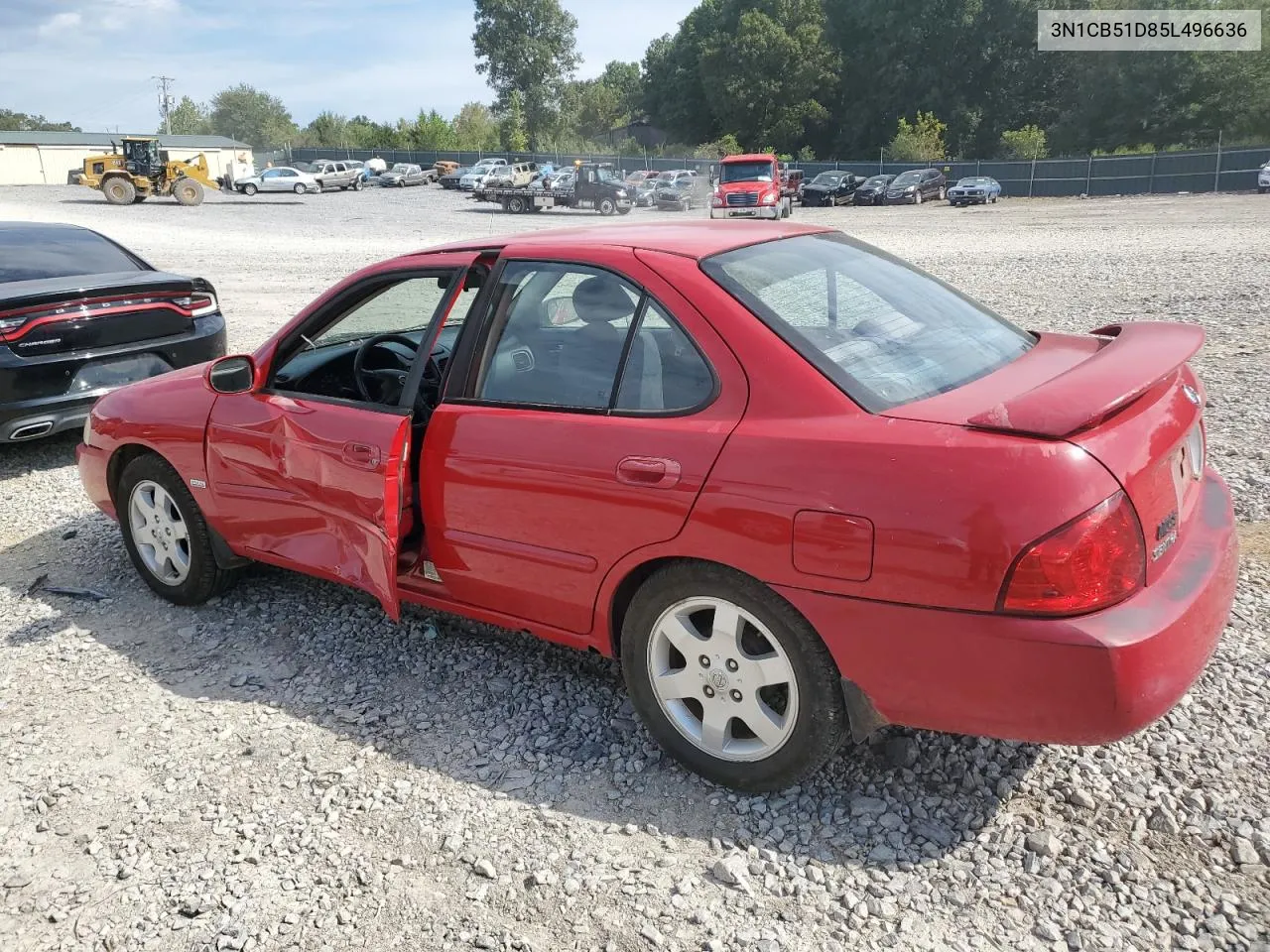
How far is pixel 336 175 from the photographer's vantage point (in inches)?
2012

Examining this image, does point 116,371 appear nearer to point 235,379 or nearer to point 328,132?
point 235,379

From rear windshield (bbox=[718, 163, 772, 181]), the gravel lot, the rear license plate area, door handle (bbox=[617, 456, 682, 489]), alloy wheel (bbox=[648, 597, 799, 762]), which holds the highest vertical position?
rear windshield (bbox=[718, 163, 772, 181])

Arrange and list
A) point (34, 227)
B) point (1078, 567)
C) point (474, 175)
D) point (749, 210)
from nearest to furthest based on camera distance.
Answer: point (1078, 567)
point (34, 227)
point (749, 210)
point (474, 175)

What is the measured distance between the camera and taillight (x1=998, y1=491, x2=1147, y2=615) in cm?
224

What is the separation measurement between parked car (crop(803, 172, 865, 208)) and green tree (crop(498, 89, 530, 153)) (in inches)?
1451

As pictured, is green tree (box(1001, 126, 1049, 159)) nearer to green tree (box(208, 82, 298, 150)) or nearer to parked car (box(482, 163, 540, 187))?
parked car (box(482, 163, 540, 187))

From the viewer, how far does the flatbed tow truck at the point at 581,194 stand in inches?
1459

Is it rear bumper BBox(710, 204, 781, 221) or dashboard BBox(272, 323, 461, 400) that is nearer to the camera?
dashboard BBox(272, 323, 461, 400)

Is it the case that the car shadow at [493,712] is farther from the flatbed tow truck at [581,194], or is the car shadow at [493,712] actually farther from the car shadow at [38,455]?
the flatbed tow truck at [581,194]

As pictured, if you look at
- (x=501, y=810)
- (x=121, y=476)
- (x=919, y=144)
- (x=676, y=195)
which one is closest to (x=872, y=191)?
(x=676, y=195)

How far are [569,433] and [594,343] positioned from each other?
0.33 metres

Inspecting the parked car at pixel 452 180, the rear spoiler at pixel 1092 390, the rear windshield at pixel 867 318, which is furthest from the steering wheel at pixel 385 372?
the parked car at pixel 452 180

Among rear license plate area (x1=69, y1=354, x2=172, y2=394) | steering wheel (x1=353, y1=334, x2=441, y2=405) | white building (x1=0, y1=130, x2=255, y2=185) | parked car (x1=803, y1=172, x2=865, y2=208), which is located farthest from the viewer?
white building (x1=0, y1=130, x2=255, y2=185)

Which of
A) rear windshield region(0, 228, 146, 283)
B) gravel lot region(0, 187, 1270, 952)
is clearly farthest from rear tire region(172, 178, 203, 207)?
gravel lot region(0, 187, 1270, 952)
